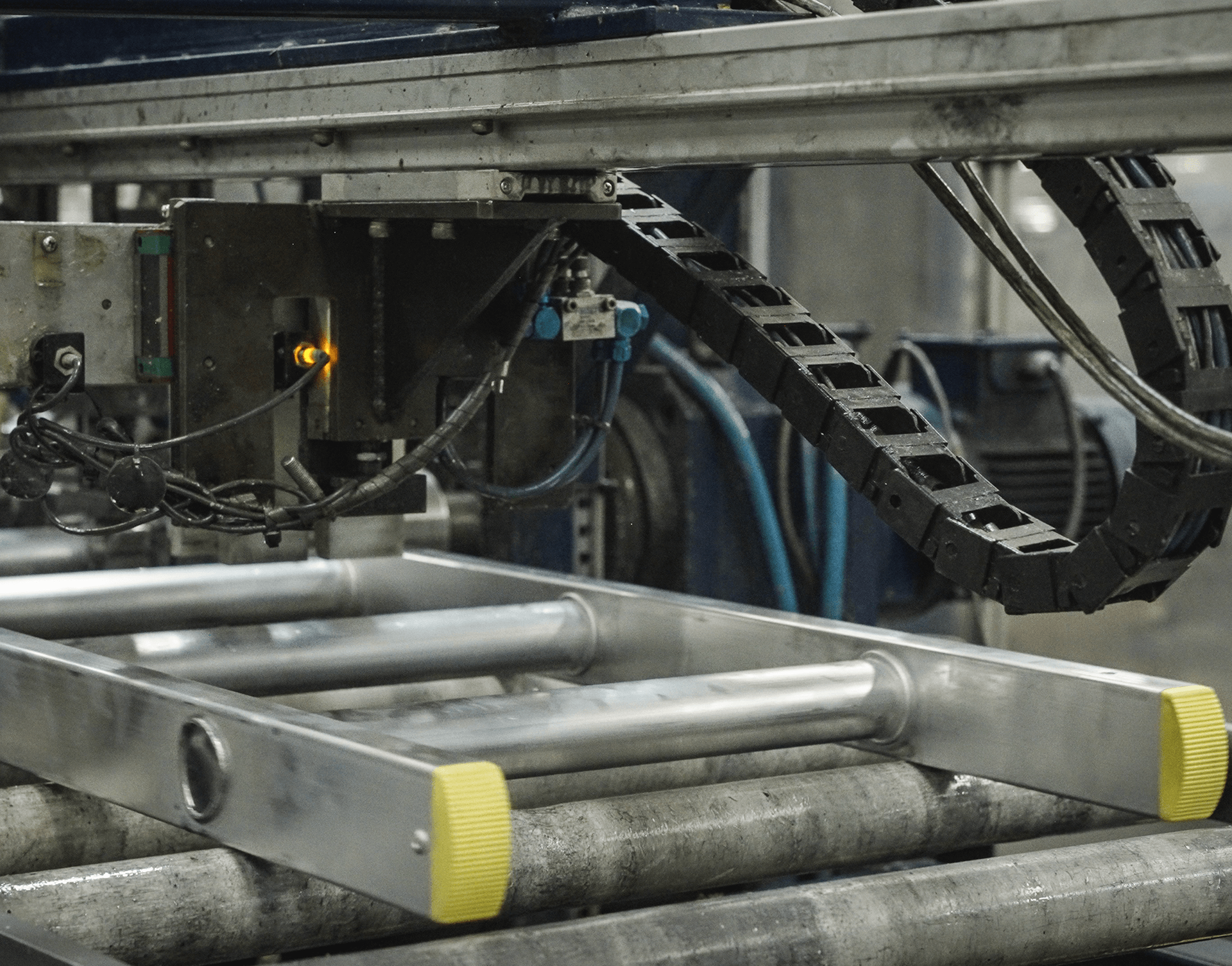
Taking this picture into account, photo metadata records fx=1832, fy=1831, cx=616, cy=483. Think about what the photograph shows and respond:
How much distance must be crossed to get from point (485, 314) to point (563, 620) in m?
0.38

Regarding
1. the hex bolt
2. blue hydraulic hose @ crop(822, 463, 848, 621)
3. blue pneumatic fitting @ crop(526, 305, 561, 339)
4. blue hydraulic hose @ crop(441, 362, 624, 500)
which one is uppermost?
blue pneumatic fitting @ crop(526, 305, 561, 339)

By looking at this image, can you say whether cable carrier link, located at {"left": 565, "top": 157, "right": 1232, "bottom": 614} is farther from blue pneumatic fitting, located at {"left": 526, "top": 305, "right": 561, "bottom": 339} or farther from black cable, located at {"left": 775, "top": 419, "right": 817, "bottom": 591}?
black cable, located at {"left": 775, "top": 419, "right": 817, "bottom": 591}

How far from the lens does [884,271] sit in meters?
4.45

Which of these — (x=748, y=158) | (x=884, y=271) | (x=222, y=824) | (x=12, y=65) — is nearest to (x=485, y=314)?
(x=748, y=158)

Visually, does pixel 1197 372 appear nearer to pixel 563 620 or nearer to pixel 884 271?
pixel 563 620

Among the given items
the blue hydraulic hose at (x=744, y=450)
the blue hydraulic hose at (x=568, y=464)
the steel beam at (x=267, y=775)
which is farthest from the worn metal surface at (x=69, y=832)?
the blue hydraulic hose at (x=744, y=450)

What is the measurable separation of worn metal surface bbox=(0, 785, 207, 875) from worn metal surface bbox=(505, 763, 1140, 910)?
327 mm

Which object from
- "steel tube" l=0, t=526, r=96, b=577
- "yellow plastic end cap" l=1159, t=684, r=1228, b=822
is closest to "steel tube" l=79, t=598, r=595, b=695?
"steel tube" l=0, t=526, r=96, b=577

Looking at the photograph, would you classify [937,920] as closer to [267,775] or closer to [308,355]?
[267,775]

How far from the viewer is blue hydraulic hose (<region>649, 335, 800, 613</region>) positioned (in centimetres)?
316

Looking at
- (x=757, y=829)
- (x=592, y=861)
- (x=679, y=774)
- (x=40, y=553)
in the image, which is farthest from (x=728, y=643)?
(x=40, y=553)

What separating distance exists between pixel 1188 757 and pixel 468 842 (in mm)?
671

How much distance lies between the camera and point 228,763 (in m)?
1.45

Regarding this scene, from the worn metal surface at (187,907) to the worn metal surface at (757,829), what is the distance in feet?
0.55
